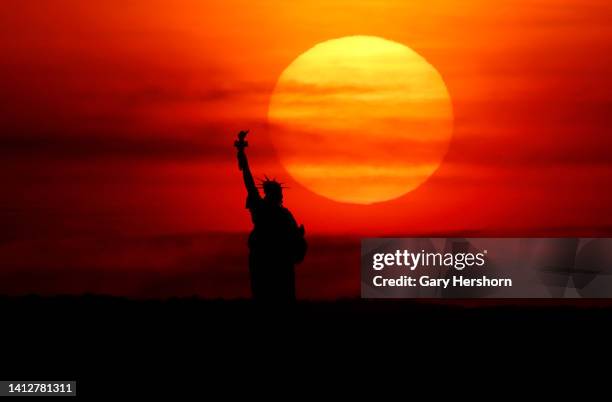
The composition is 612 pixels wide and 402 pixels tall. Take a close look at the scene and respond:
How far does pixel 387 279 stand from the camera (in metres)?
50.7

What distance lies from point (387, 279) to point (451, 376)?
19547 mm

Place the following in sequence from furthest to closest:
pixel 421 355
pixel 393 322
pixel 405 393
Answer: pixel 393 322 → pixel 421 355 → pixel 405 393

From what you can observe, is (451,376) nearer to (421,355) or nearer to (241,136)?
(421,355)

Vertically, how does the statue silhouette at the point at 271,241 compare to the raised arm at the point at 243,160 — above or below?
below

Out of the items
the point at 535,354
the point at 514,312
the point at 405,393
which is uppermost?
the point at 514,312

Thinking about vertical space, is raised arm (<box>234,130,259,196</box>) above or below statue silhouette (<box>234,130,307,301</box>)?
above

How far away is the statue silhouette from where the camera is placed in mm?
32062

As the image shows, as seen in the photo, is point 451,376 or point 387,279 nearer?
point 451,376

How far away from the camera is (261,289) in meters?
32.8

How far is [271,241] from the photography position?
32.4m

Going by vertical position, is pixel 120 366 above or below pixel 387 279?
below

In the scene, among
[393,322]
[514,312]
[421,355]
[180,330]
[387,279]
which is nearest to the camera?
[421,355]

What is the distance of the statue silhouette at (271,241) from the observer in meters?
32.1

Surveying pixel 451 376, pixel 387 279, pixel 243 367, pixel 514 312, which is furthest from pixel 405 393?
pixel 387 279
